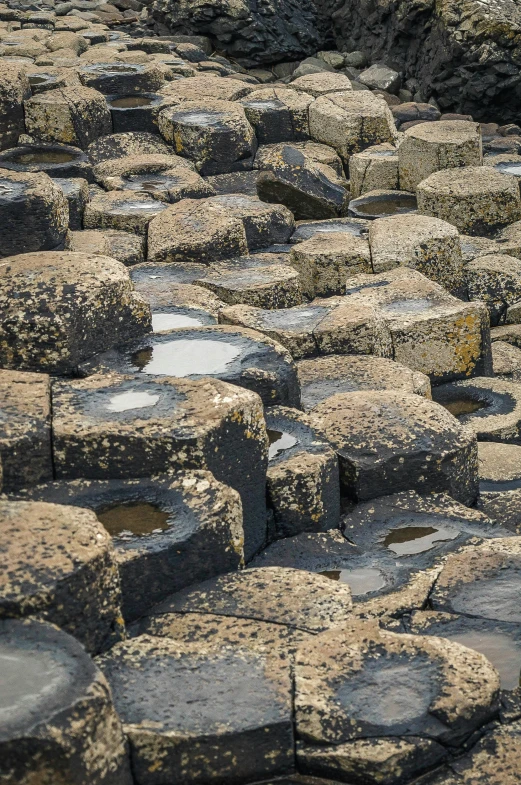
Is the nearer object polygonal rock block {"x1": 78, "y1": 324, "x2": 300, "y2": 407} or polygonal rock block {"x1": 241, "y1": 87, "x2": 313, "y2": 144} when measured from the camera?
polygonal rock block {"x1": 78, "y1": 324, "x2": 300, "y2": 407}

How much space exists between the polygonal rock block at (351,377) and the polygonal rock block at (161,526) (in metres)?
2.03

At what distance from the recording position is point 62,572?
130 inches

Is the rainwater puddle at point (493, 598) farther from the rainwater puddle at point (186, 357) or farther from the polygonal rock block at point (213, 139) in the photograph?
the polygonal rock block at point (213, 139)

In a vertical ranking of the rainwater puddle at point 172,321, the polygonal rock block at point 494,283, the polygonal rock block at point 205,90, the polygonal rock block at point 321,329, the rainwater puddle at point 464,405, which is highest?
the polygonal rock block at point 205,90

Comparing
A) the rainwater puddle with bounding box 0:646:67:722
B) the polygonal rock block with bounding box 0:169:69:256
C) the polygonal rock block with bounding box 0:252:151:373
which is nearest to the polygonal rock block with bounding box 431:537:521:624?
the rainwater puddle with bounding box 0:646:67:722

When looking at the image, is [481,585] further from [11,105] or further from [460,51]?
[460,51]

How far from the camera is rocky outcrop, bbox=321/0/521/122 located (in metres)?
14.9

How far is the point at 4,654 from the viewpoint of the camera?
10.1 feet

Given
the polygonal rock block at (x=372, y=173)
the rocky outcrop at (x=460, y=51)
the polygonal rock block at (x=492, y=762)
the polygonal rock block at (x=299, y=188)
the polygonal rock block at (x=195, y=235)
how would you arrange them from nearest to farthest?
1. the polygonal rock block at (x=492, y=762)
2. the polygonal rock block at (x=195, y=235)
3. the polygonal rock block at (x=299, y=188)
4. the polygonal rock block at (x=372, y=173)
5. the rocky outcrop at (x=460, y=51)

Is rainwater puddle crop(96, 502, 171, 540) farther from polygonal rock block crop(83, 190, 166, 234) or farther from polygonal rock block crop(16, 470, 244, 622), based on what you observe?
polygonal rock block crop(83, 190, 166, 234)

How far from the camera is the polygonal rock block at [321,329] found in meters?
6.63

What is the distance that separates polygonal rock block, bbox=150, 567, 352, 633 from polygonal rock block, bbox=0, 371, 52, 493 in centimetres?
75

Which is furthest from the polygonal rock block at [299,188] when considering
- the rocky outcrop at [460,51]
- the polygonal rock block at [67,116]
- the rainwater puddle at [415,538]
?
the rainwater puddle at [415,538]

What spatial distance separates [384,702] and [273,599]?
2.25ft
